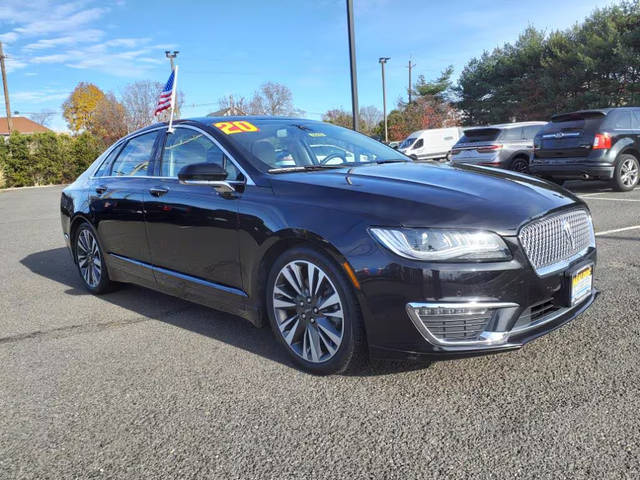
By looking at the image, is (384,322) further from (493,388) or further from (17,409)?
(17,409)

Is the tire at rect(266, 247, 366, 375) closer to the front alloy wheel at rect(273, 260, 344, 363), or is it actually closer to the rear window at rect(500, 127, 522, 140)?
the front alloy wheel at rect(273, 260, 344, 363)

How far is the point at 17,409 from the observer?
109 inches

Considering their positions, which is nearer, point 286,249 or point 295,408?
point 295,408

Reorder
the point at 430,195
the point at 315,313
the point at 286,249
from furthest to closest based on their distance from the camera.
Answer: the point at 286,249
the point at 315,313
the point at 430,195

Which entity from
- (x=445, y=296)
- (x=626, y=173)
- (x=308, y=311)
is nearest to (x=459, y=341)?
(x=445, y=296)

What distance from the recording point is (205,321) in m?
4.06

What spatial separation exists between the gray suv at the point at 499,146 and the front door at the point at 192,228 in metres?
10.3

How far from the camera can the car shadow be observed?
3.04 meters

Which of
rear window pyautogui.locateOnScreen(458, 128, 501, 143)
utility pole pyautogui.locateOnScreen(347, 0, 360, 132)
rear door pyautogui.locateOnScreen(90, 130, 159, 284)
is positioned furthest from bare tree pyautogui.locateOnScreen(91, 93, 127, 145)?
rear door pyautogui.locateOnScreen(90, 130, 159, 284)

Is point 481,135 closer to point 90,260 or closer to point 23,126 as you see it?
point 90,260

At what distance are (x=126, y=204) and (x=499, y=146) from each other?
10.8m

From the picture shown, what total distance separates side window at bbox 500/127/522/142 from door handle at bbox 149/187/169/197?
36.2 ft

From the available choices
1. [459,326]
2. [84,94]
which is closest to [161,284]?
[459,326]

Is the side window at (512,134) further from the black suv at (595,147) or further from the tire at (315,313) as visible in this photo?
the tire at (315,313)
